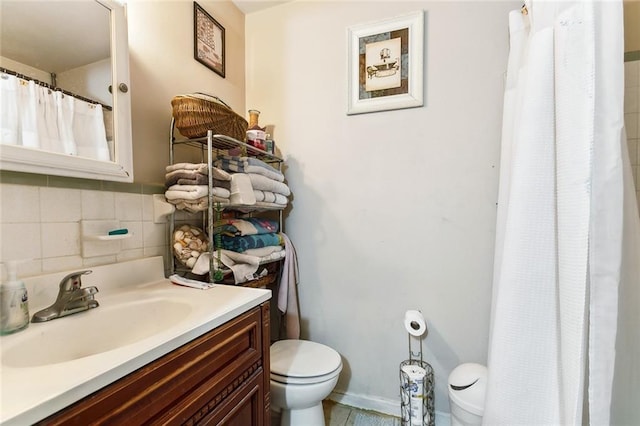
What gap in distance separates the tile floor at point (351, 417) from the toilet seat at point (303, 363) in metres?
0.34

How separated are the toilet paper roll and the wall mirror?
4.26 ft

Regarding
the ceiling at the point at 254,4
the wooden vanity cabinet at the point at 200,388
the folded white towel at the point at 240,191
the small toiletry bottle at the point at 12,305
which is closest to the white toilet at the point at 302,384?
the wooden vanity cabinet at the point at 200,388

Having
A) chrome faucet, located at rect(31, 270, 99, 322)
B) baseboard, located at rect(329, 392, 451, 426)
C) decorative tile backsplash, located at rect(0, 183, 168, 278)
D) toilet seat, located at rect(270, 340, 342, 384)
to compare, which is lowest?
baseboard, located at rect(329, 392, 451, 426)

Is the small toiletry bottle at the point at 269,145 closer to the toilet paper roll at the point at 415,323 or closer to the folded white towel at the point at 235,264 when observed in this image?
the folded white towel at the point at 235,264

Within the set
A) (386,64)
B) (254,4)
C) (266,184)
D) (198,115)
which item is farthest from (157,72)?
(386,64)

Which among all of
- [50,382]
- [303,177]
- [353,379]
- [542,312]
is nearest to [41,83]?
[50,382]

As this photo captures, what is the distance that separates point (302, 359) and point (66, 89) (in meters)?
1.29

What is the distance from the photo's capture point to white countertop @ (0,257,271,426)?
0.41 meters

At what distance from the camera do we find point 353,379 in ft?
4.97

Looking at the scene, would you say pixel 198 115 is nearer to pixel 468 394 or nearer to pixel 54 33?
pixel 54 33

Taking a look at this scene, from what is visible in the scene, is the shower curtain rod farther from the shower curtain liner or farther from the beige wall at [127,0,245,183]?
the beige wall at [127,0,245,183]

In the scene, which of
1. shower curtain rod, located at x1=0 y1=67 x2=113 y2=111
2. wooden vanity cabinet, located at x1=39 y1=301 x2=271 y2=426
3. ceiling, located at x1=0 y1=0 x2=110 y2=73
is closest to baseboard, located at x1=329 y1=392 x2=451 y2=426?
wooden vanity cabinet, located at x1=39 y1=301 x2=271 y2=426

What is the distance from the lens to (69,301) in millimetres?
740

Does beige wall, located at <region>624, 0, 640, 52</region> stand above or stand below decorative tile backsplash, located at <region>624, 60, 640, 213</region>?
above
